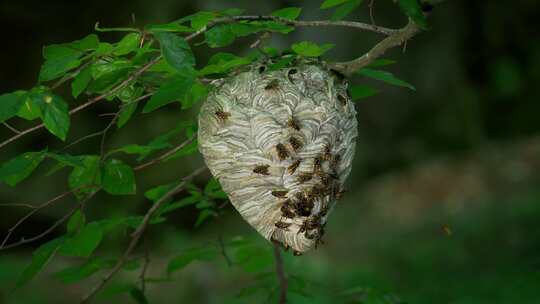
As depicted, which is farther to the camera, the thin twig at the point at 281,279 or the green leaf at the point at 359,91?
the thin twig at the point at 281,279

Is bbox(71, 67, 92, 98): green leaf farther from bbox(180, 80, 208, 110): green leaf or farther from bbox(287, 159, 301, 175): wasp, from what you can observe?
bbox(287, 159, 301, 175): wasp

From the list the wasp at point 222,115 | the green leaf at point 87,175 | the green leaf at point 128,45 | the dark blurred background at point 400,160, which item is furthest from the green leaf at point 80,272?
the dark blurred background at point 400,160

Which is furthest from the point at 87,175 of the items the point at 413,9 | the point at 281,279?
the point at 413,9

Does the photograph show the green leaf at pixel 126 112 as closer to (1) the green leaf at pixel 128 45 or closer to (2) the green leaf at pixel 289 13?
(1) the green leaf at pixel 128 45

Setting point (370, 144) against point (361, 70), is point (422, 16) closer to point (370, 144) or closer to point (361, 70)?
point (361, 70)

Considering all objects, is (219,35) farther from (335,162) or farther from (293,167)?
(335,162)

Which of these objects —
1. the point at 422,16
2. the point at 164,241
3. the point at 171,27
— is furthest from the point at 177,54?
the point at 164,241
